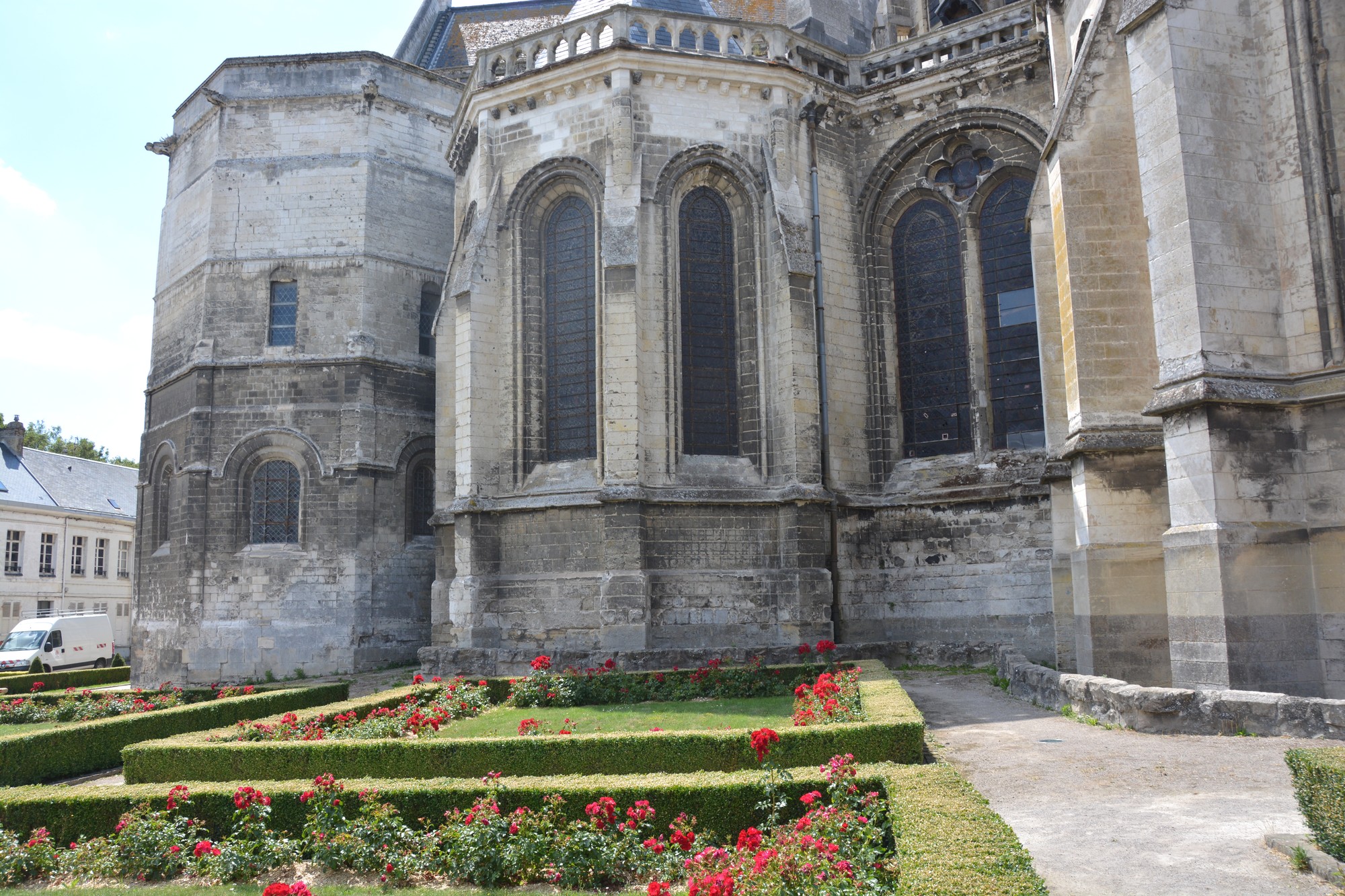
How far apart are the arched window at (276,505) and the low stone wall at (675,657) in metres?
6.55

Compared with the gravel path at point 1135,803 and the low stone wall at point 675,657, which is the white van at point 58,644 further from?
the gravel path at point 1135,803

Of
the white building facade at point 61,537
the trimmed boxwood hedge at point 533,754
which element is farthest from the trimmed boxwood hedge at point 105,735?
the white building facade at point 61,537

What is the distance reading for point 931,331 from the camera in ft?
61.6

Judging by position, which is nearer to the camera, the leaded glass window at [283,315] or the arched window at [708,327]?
the arched window at [708,327]

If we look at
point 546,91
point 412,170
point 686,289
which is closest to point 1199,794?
point 686,289

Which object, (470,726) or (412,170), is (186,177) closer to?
(412,170)

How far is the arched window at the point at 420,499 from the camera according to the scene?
73.7 ft

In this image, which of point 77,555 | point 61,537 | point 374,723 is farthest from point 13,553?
point 374,723

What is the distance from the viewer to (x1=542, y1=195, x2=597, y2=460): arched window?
1803 cm

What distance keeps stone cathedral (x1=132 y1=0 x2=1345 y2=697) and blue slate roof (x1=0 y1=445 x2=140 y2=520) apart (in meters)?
17.0

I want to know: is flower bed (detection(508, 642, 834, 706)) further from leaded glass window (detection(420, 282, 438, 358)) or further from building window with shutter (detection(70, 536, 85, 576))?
building window with shutter (detection(70, 536, 85, 576))

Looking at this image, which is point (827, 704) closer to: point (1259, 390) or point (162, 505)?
point (1259, 390)

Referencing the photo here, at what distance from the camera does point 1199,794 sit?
269 inches

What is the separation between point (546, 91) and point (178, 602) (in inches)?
535
